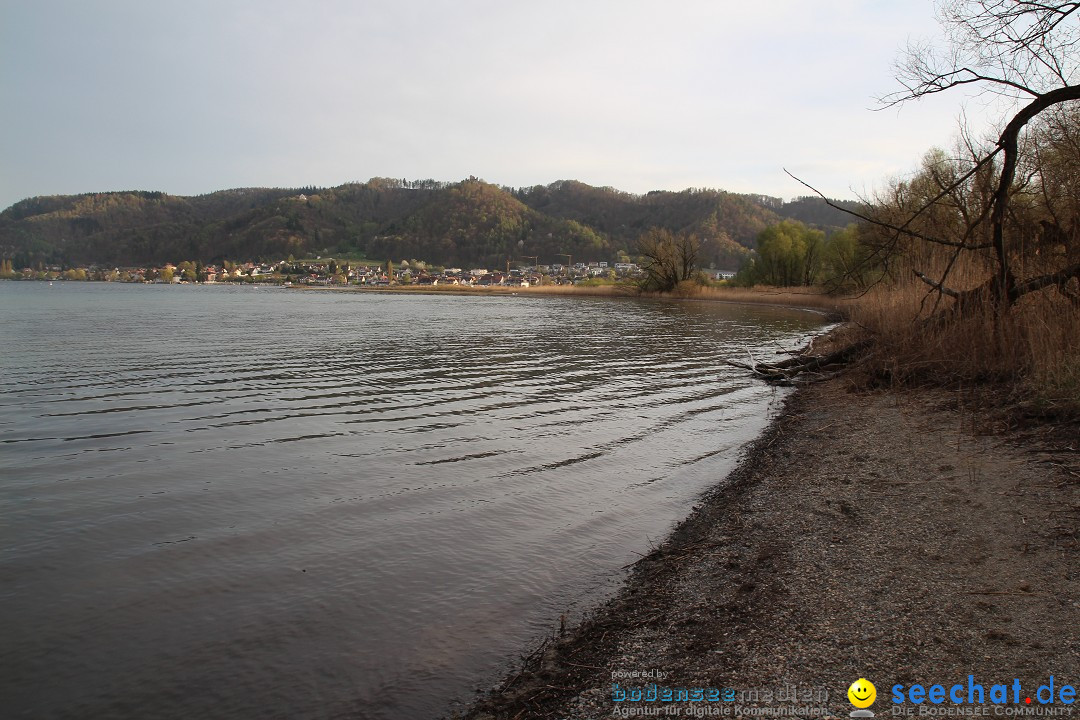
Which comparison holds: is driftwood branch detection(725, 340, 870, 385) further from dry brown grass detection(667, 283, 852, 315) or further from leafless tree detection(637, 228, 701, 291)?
leafless tree detection(637, 228, 701, 291)

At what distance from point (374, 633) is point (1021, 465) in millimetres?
7355

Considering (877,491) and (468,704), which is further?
(877,491)

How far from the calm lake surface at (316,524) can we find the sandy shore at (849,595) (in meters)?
0.67

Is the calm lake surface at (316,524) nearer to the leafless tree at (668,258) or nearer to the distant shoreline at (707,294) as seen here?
the distant shoreline at (707,294)

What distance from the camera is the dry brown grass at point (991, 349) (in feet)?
28.3

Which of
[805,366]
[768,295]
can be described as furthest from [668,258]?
[805,366]

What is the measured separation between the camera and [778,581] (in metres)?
5.65

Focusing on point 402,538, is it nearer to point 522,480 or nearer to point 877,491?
point 522,480

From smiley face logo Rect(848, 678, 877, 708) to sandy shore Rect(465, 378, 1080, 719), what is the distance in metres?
0.05

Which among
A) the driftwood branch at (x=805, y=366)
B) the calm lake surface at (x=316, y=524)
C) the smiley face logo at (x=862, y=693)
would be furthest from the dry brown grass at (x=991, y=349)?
the smiley face logo at (x=862, y=693)

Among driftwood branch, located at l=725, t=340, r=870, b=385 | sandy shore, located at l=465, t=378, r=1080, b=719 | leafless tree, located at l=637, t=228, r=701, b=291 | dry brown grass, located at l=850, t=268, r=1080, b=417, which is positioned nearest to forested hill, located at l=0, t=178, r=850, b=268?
leafless tree, located at l=637, t=228, r=701, b=291

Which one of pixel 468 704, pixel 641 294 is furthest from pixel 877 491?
pixel 641 294

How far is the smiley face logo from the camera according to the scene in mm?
3598

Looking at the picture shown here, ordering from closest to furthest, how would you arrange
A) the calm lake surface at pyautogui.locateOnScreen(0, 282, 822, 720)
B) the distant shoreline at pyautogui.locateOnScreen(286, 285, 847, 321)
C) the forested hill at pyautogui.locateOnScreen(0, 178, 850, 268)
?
1. the calm lake surface at pyautogui.locateOnScreen(0, 282, 822, 720)
2. the distant shoreline at pyautogui.locateOnScreen(286, 285, 847, 321)
3. the forested hill at pyautogui.locateOnScreen(0, 178, 850, 268)
